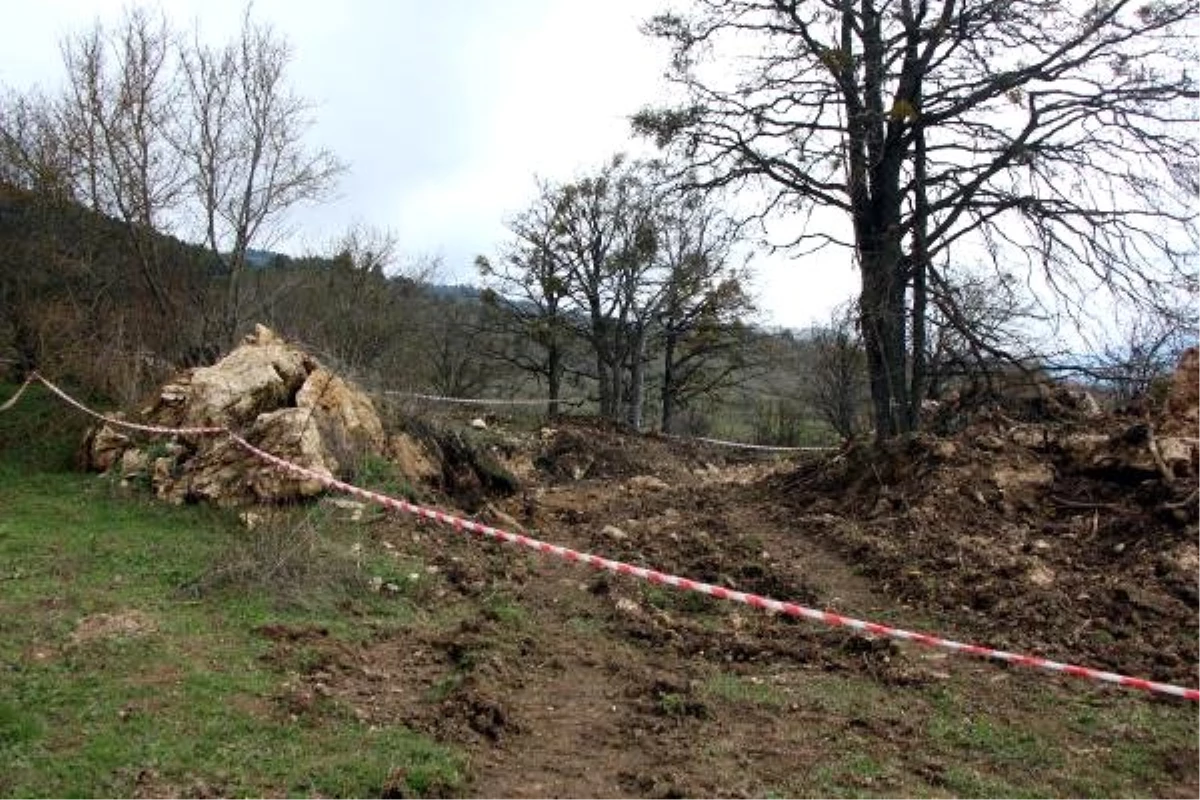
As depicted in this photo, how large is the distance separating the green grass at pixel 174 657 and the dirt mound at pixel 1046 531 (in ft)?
14.3

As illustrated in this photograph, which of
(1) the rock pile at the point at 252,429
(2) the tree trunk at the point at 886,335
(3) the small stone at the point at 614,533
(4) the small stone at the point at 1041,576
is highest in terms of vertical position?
(2) the tree trunk at the point at 886,335

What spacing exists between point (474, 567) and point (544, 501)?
431 centimetres

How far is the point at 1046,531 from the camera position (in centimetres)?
877

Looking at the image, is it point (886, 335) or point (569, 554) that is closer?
point (569, 554)

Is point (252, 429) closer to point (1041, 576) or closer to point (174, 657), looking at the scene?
point (174, 657)

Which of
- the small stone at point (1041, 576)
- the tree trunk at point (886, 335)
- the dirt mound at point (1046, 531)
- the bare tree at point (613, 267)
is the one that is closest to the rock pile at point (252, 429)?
the dirt mound at point (1046, 531)

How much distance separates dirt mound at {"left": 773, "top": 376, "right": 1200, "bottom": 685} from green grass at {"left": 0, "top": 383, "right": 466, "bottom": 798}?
14.3ft

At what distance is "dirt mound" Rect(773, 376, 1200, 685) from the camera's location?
6656 millimetres

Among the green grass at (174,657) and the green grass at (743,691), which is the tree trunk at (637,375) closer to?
the green grass at (174,657)

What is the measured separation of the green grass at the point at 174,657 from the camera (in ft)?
14.1

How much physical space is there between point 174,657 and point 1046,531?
7289 millimetres

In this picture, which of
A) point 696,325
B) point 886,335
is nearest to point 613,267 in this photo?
point 696,325

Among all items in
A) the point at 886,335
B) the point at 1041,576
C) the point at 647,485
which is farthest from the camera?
the point at 647,485

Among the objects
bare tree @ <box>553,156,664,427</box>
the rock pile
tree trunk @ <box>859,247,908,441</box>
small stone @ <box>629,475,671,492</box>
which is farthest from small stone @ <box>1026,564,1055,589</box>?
bare tree @ <box>553,156,664,427</box>
